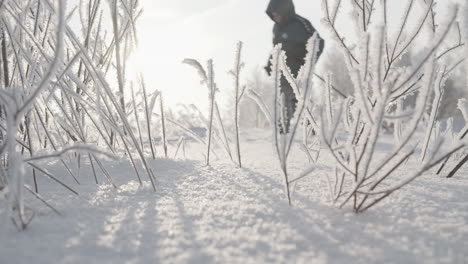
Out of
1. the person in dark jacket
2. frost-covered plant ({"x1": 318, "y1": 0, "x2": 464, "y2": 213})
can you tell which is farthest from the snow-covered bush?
the person in dark jacket

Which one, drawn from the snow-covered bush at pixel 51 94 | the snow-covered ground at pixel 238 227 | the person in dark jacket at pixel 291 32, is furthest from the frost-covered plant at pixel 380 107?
the person in dark jacket at pixel 291 32

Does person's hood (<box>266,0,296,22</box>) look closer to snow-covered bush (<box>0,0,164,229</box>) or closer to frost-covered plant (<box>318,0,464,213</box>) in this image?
snow-covered bush (<box>0,0,164,229</box>)

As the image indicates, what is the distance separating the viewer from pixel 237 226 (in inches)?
22.1

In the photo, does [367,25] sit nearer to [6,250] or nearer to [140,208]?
[140,208]

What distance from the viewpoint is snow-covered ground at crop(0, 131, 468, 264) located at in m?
0.46

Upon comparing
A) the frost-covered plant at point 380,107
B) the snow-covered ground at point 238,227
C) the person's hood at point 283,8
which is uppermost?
the person's hood at point 283,8

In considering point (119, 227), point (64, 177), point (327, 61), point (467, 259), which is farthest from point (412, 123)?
point (327, 61)

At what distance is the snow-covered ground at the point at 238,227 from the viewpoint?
464 millimetres

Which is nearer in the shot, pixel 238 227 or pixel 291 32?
pixel 238 227

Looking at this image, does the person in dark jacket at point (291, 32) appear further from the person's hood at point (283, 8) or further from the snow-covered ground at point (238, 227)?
the snow-covered ground at point (238, 227)

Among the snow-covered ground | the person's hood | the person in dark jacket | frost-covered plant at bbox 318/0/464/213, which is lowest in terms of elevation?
the snow-covered ground

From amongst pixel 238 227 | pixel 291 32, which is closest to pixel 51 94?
pixel 238 227

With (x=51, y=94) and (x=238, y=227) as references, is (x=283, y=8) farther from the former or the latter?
(x=238, y=227)

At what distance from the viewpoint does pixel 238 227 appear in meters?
0.56
